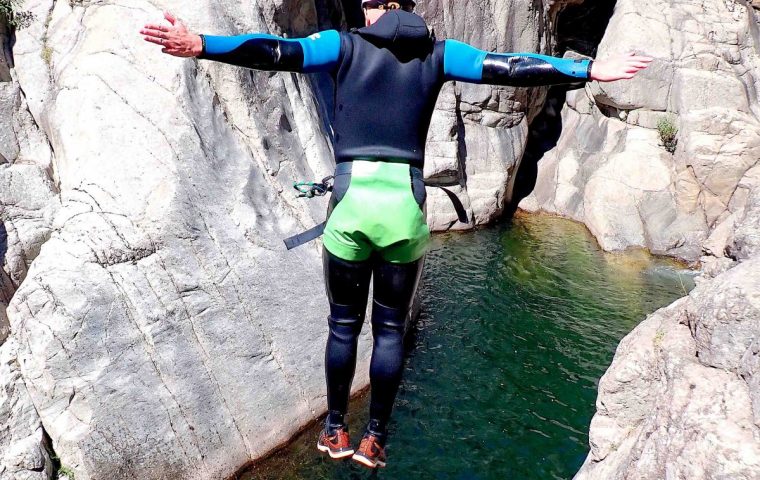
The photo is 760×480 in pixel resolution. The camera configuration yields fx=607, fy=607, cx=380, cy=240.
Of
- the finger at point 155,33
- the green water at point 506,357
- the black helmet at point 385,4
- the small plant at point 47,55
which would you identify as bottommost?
the green water at point 506,357

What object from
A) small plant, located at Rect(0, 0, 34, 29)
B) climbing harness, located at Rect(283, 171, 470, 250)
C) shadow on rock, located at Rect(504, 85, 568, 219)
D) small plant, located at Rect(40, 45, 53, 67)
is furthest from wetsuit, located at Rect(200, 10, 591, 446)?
shadow on rock, located at Rect(504, 85, 568, 219)

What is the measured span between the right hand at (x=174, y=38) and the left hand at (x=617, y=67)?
8.09 feet

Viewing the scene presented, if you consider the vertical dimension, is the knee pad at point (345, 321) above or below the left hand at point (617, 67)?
below

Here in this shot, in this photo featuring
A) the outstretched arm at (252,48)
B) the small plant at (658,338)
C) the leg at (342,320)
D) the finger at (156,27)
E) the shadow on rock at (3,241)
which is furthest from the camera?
the shadow on rock at (3,241)

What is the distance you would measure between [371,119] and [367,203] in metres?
0.56

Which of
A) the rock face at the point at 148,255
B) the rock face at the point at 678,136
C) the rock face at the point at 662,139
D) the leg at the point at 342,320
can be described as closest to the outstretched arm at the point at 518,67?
the leg at the point at 342,320

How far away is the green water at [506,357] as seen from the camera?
25.6 feet

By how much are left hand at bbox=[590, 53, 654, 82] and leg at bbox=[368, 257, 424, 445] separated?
1665 mm

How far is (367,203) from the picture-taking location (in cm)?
388

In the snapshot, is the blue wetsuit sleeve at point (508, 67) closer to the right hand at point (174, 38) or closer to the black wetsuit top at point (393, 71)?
the black wetsuit top at point (393, 71)

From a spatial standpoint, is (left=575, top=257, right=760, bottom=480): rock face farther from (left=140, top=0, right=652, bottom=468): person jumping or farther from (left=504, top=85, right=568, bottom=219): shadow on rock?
(left=504, top=85, right=568, bottom=219): shadow on rock

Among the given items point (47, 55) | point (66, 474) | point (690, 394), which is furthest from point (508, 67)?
point (47, 55)

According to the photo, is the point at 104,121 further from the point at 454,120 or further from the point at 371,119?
Result: the point at 454,120

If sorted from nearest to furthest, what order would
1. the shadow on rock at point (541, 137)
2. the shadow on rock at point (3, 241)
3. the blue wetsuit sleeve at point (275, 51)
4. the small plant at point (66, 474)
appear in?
1. the blue wetsuit sleeve at point (275, 51)
2. the small plant at point (66, 474)
3. the shadow on rock at point (3, 241)
4. the shadow on rock at point (541, 137)
